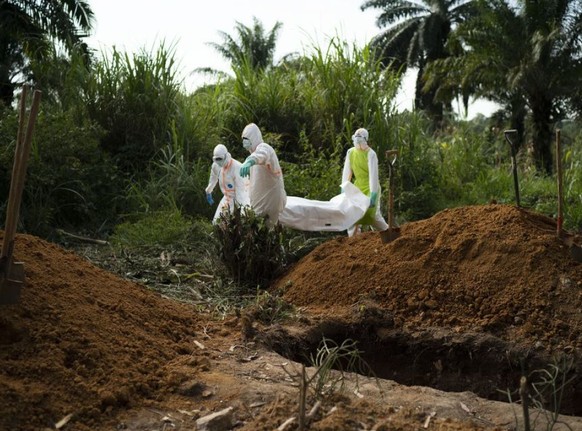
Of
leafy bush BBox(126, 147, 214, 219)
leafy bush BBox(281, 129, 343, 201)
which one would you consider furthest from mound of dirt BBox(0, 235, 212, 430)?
leafy bush BBox(281, 129, 343, 201)

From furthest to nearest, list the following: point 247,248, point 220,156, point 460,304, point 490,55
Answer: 1. point 490,55
2. point 220,156
3. point 247,248
4. point 460,304

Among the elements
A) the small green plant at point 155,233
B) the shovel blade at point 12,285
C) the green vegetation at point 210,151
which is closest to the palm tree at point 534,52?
the green vegetation at point 210,151

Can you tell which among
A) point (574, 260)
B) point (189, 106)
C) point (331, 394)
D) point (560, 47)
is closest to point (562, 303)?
point (574, 260)

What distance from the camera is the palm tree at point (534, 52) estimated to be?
67.5 feet

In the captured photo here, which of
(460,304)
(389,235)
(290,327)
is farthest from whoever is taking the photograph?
(389,235)

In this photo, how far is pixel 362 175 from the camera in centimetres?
870

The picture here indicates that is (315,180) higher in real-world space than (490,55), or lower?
lower

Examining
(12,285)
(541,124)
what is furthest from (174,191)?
(541,124)

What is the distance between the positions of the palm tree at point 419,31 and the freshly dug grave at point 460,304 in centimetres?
2717

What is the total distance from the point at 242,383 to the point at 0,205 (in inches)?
257

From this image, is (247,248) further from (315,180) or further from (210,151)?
(210,151)

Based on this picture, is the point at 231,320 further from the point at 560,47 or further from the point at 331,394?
the point at 560,47

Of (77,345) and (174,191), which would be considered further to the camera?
(174,191)

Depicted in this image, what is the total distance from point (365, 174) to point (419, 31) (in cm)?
2629
